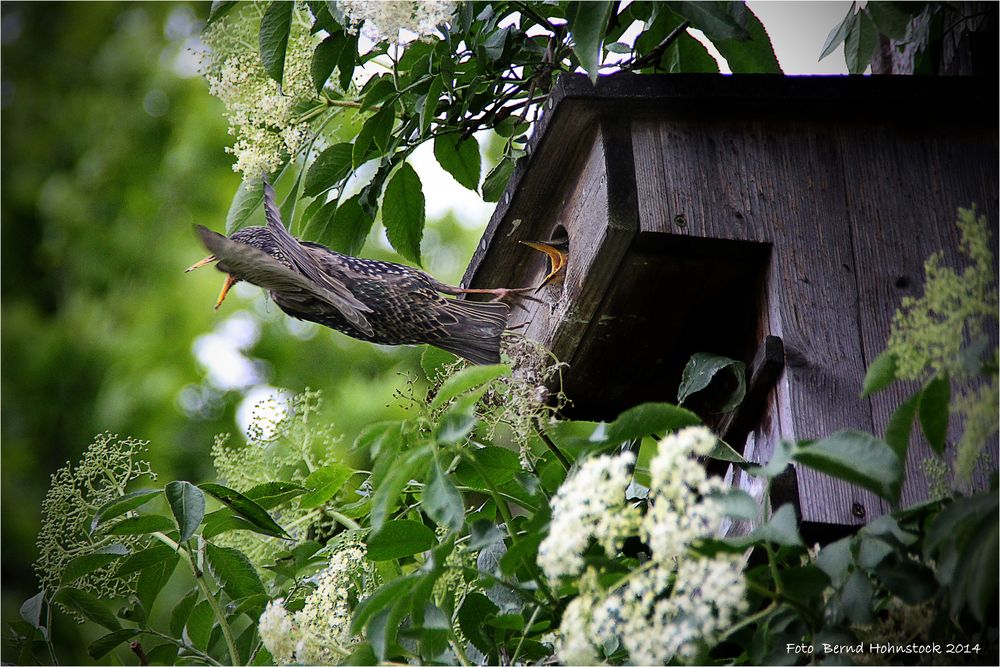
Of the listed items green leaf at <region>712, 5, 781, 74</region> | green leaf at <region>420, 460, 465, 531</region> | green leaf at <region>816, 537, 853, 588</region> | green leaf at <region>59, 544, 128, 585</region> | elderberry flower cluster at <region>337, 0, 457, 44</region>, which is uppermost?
elderberry flower cluster at <region>337, 0, 457, 44</region>

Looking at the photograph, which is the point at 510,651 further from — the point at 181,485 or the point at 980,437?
the point at 980,437

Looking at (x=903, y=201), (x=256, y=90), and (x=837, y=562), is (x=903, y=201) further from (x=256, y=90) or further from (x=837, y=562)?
(x=256, y=90)

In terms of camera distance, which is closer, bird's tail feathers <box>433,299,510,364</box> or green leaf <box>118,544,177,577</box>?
green leaf <box>118,544,177,577</box>

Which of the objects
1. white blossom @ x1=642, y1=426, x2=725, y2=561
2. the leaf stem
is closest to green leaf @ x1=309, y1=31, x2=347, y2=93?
the leaf stem

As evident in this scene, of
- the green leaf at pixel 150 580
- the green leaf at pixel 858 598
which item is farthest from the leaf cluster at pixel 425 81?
the green leaf at pixel 858 598

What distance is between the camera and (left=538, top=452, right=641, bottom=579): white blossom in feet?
2.62

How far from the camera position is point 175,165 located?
14.8ft

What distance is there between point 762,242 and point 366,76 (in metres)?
0.68

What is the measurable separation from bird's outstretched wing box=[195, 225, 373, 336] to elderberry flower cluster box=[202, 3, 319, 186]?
0.29m

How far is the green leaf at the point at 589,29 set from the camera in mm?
1108

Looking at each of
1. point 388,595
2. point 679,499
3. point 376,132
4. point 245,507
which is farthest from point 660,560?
point 376,132

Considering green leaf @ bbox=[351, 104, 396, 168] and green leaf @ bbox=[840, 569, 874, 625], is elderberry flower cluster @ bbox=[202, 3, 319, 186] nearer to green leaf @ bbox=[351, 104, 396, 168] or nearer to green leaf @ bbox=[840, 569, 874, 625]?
green leaf @ bbox=[351, 104, 396, 168]

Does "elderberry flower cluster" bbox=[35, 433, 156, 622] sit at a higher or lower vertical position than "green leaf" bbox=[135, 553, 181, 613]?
higher

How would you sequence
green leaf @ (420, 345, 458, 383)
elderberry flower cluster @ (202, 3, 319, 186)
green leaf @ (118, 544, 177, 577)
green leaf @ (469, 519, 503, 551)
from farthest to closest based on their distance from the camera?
green leaf @ (420, 345, 458, 383) < elderberry flower cluster @ (202, 3, 319, 186) < green leaf @ (118, 544, 177, 577) < green leaf @ (469, 519, 503, 551)
